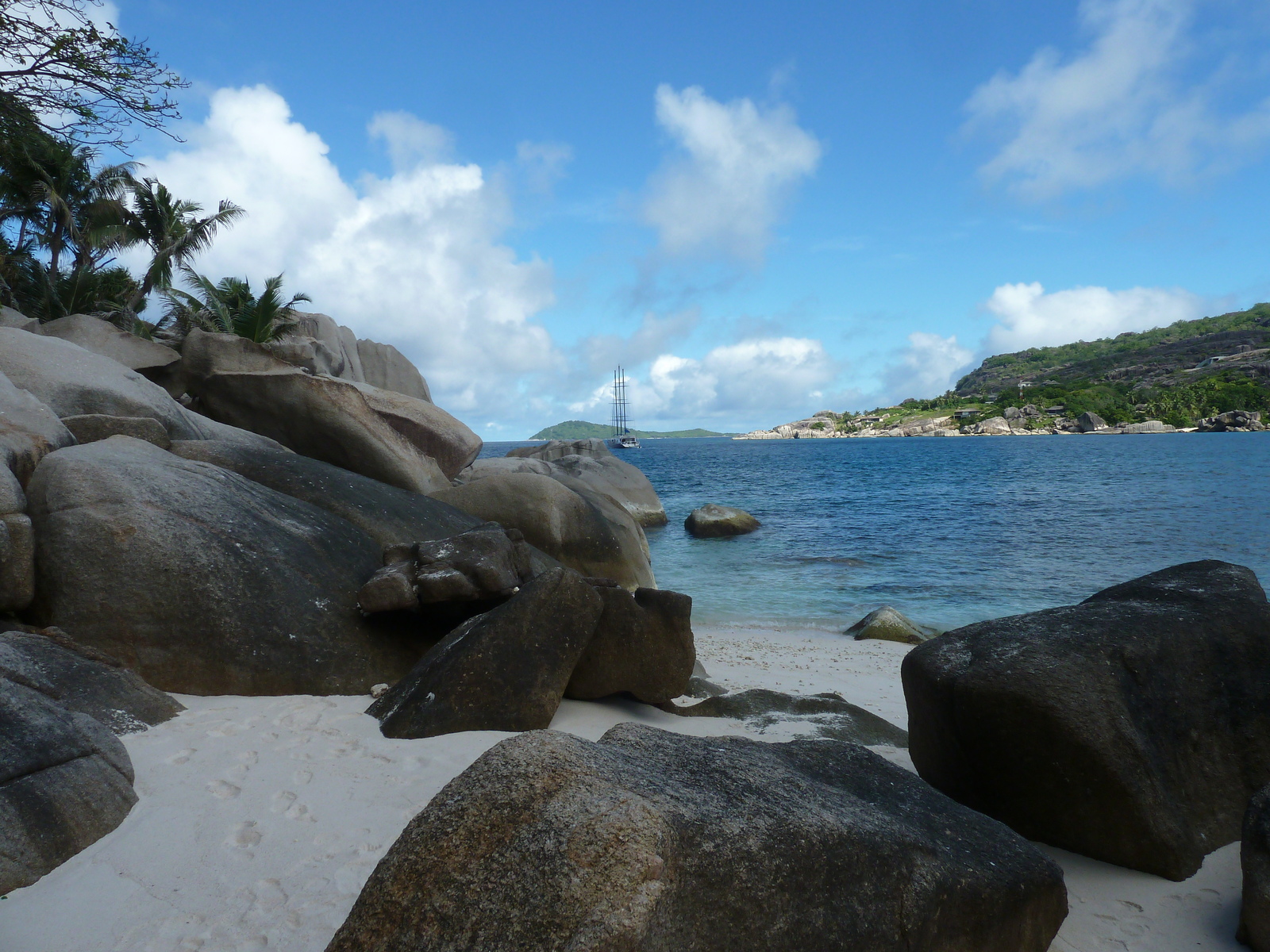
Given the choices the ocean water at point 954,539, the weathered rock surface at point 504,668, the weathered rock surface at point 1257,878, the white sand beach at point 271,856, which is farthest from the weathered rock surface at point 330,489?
the weathered rock surface at point 1257,878

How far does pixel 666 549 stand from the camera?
25.8 m

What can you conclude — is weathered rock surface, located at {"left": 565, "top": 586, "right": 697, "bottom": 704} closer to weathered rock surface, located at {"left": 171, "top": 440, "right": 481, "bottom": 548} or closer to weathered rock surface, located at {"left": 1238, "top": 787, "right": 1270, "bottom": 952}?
weathered rock surface, located at {"left": 171, "top": 440, "right": 481, "bottom": 548}

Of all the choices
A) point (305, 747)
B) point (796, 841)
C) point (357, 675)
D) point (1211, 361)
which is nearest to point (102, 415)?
point (357, 675)

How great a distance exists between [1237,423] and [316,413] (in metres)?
128

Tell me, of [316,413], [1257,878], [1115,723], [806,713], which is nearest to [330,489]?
[316,413]

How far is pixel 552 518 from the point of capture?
1370 cm

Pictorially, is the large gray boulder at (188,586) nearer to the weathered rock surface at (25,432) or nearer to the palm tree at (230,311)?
the weathered rock surface at (25,432)

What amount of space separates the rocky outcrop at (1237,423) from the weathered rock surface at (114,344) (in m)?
127

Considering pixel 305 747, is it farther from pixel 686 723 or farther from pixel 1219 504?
pixel 1219 504

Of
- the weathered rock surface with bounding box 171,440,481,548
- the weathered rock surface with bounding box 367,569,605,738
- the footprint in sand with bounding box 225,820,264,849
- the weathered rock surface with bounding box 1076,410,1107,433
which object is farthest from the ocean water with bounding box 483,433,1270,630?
the weathered rock surface with bounding box 1076,410,1107,433

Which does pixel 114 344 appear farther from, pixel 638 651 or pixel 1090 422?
pixel 1090 422

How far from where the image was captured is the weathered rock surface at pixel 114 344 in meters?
15.9

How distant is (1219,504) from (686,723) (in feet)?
109

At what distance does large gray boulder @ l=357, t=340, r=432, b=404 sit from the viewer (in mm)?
31688
